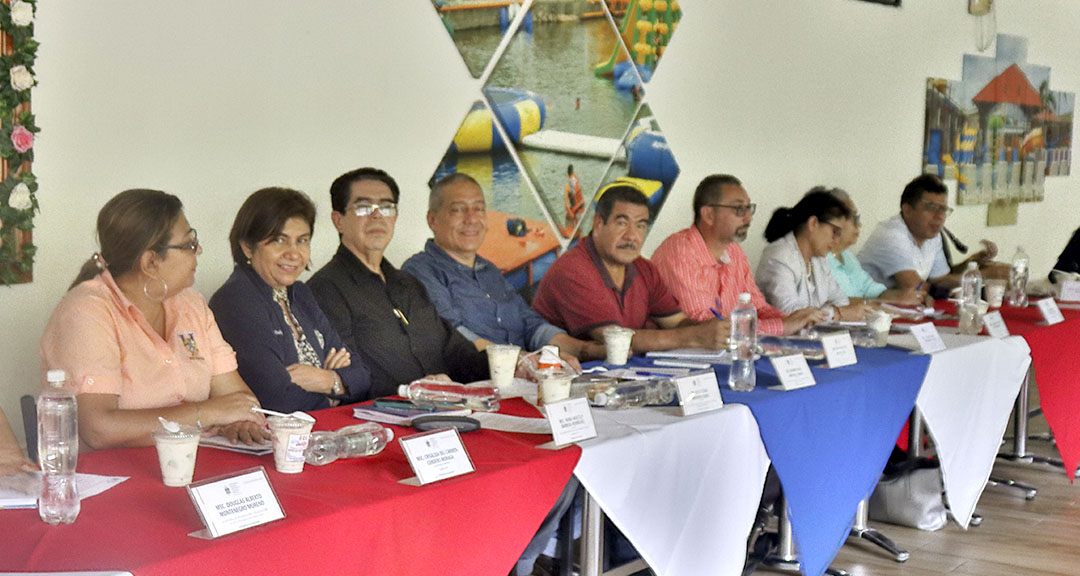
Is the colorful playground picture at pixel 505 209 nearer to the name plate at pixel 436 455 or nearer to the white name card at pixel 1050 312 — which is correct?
the white name card at pixel 1050 312

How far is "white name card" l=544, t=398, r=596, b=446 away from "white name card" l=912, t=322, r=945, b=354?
62.7 inches

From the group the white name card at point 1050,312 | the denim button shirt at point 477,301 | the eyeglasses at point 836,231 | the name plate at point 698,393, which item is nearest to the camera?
the name plate at point 698,393

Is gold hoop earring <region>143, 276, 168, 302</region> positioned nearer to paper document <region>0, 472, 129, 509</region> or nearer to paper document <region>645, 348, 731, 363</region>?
paper document <region>0, 472, 129, 509</region>

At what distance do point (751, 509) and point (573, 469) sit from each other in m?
0.66

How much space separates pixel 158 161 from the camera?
3326 millimetres

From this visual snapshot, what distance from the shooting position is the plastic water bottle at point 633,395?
7.87ft

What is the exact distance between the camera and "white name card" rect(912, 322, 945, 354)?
3.32m

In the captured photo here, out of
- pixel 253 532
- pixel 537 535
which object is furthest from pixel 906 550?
pixel 253 532

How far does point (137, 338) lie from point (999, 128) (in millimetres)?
6940

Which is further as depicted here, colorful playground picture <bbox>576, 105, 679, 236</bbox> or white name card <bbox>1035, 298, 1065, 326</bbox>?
colorful playground picture <bbox>576, 105, 679, 236</bbox>

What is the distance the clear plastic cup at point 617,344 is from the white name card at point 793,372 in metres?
0.40

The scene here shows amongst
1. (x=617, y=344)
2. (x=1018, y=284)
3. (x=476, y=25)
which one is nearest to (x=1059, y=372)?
(x=1018, y=284)

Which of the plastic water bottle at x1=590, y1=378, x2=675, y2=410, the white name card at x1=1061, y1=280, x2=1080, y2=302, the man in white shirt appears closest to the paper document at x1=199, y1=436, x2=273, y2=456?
the plastic water bottle at x1=590, y1=378, x2=675, y2=410

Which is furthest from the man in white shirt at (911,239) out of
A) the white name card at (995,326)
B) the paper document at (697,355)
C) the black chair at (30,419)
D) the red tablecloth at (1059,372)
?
the black chair at (30,419)
